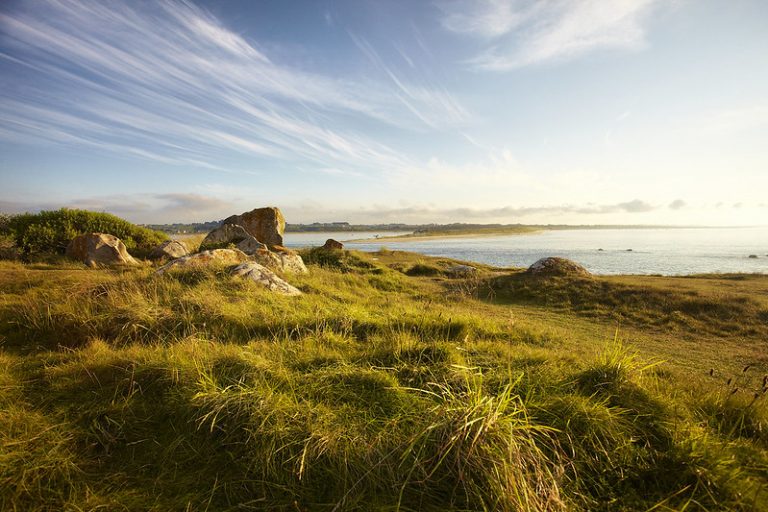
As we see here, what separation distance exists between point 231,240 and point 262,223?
324cm

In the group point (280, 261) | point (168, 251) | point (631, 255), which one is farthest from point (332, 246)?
point (631, 255)

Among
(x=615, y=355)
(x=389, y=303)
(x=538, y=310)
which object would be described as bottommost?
(x=538, y=310)

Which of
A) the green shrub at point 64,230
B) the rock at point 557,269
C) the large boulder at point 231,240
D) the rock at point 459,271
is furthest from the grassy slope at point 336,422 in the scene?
the rock at point 459,271

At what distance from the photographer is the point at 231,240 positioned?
17.8 meters

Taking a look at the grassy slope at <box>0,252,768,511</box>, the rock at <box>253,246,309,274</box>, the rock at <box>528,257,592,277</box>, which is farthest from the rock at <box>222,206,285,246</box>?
the rock at <box>528,257,592,277</box>

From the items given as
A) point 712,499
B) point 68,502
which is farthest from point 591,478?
point 68,502

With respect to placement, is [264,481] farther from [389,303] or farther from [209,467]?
[389,303]

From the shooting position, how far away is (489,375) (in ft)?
12.8

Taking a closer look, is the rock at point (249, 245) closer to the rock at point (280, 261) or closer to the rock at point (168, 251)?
the rock at point (168, 251)

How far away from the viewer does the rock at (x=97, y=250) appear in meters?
13.1

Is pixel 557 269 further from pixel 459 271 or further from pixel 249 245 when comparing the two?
pixel 249 245

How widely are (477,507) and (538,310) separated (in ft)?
42.6

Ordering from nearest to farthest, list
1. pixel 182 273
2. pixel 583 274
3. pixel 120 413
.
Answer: pixel 120 413
pixel 182 273
pixel 583 274

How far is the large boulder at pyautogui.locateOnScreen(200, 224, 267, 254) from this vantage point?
16547mm
